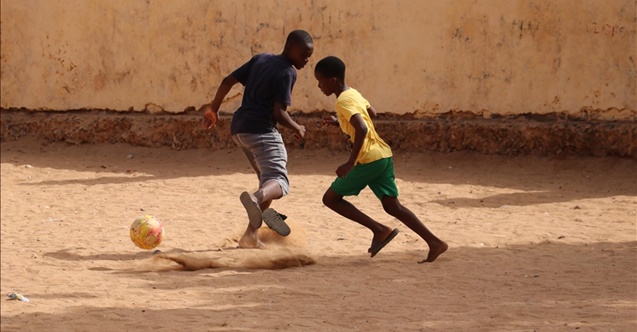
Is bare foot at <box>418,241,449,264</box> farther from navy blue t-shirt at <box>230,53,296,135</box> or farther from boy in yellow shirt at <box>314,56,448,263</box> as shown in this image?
navy blue t-shirt at <box>230,53,296,135</box>

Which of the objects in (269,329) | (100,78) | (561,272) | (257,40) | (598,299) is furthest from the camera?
(100,78)

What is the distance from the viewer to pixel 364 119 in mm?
6281

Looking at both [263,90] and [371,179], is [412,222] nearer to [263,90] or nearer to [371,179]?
[371,179]

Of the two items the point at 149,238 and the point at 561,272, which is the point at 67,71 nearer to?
the point at 149,238

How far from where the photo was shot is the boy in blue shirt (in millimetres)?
6607

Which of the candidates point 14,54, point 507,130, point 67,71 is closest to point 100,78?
point 67,71

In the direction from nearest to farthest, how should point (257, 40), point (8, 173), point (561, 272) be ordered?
point (561, 272) → point (8, 173) → point (257, 40)

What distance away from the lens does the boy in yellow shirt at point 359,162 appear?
20.4ft

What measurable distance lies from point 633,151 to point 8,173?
642 centimetres

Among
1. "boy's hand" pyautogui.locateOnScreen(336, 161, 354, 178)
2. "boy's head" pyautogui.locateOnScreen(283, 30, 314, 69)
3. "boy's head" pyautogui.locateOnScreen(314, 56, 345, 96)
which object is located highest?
"boy's head" pyautogui.locateOnScreen(283, 30, 314, 69)

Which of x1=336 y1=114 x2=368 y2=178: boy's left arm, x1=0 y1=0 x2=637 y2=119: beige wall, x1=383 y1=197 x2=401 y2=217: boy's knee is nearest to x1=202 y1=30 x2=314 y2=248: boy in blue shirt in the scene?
x1=336 y1=114 x2=368 y2=178: boy's left arm

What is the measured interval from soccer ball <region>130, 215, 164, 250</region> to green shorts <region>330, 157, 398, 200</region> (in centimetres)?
120

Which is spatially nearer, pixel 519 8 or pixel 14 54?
pixel 519 8

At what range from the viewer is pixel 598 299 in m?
5.43
